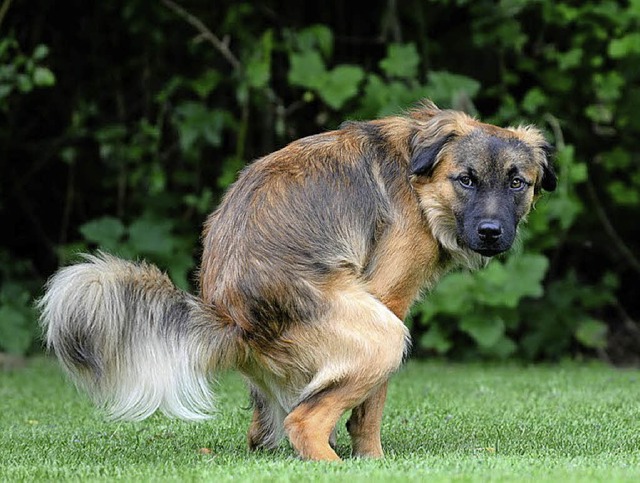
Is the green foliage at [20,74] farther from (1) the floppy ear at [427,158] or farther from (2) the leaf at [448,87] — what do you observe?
(1) the floppy ear at [427,158]

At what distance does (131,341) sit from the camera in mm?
5312

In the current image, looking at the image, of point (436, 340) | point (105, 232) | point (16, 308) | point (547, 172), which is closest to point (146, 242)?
point (105, 232)

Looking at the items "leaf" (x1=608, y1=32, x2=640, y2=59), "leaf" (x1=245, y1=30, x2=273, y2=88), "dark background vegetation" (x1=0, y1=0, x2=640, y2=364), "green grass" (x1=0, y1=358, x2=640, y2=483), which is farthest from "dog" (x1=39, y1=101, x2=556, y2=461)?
"leaf" (x1=245, y1=30, x2=273, y2=88)

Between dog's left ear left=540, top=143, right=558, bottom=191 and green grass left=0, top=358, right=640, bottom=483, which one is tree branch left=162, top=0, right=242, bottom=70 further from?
dog's left ear left=540, top=143, right=558, bottom=191

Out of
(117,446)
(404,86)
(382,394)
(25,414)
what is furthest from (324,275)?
(404,86)

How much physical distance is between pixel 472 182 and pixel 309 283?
1.07 metres

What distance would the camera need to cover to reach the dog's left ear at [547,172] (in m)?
6.25

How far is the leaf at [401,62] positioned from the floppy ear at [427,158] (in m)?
4.66

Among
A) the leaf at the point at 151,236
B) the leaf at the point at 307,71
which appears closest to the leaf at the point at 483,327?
the leaf at the point at 307,71

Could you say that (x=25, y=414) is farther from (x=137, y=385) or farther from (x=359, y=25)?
(x=359, y=25)

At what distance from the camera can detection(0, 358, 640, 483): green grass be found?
4.77 meters

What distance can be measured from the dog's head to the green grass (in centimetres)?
107

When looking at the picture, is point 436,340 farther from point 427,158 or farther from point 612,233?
point 427,158

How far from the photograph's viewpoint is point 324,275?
5480 millimetres
